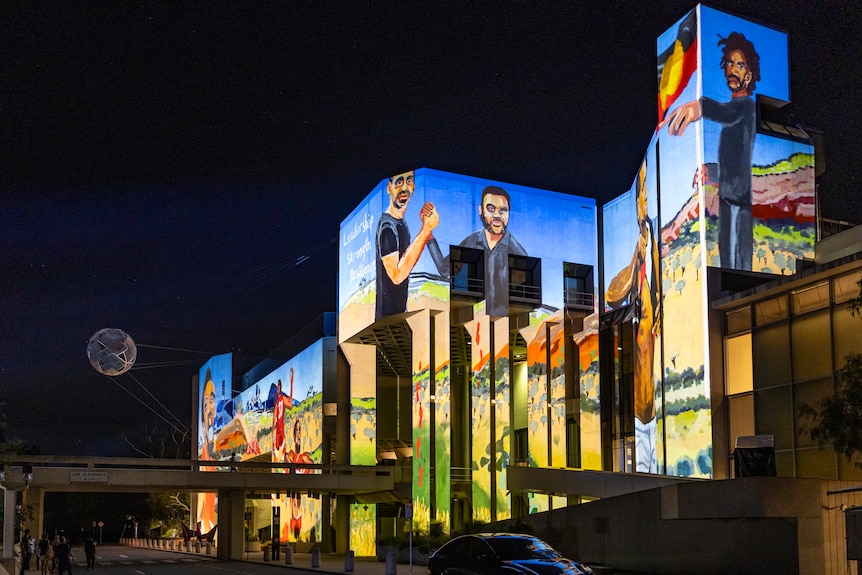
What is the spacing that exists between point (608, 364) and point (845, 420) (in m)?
29.9

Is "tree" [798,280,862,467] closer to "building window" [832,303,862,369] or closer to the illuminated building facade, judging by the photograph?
"building window" [832,303,862,369]

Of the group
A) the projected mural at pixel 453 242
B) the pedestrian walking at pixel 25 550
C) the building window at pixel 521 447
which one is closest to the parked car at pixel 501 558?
the pedestrian walking at pixel 25 550

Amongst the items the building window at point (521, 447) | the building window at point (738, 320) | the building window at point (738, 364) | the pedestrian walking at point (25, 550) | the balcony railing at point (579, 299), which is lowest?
the pedestrian walking at point (25, 550)

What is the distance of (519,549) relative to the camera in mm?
19578

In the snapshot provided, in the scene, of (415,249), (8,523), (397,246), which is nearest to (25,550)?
(8,523)

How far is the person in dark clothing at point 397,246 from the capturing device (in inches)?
2007

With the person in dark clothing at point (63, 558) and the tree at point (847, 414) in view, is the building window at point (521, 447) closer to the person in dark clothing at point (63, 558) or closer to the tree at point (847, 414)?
the person in dark clothing at point (63, 558)

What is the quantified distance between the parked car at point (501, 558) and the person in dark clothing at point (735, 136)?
58.8 feet

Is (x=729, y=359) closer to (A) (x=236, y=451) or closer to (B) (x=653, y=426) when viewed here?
(B) (x=653, y=426)

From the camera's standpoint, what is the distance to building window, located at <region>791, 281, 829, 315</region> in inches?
1153

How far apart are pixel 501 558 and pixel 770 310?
1616 centimetres

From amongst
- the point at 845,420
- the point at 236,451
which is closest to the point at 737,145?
the point at 845,420

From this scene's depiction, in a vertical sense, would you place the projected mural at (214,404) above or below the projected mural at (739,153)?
below

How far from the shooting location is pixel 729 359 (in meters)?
33.7
